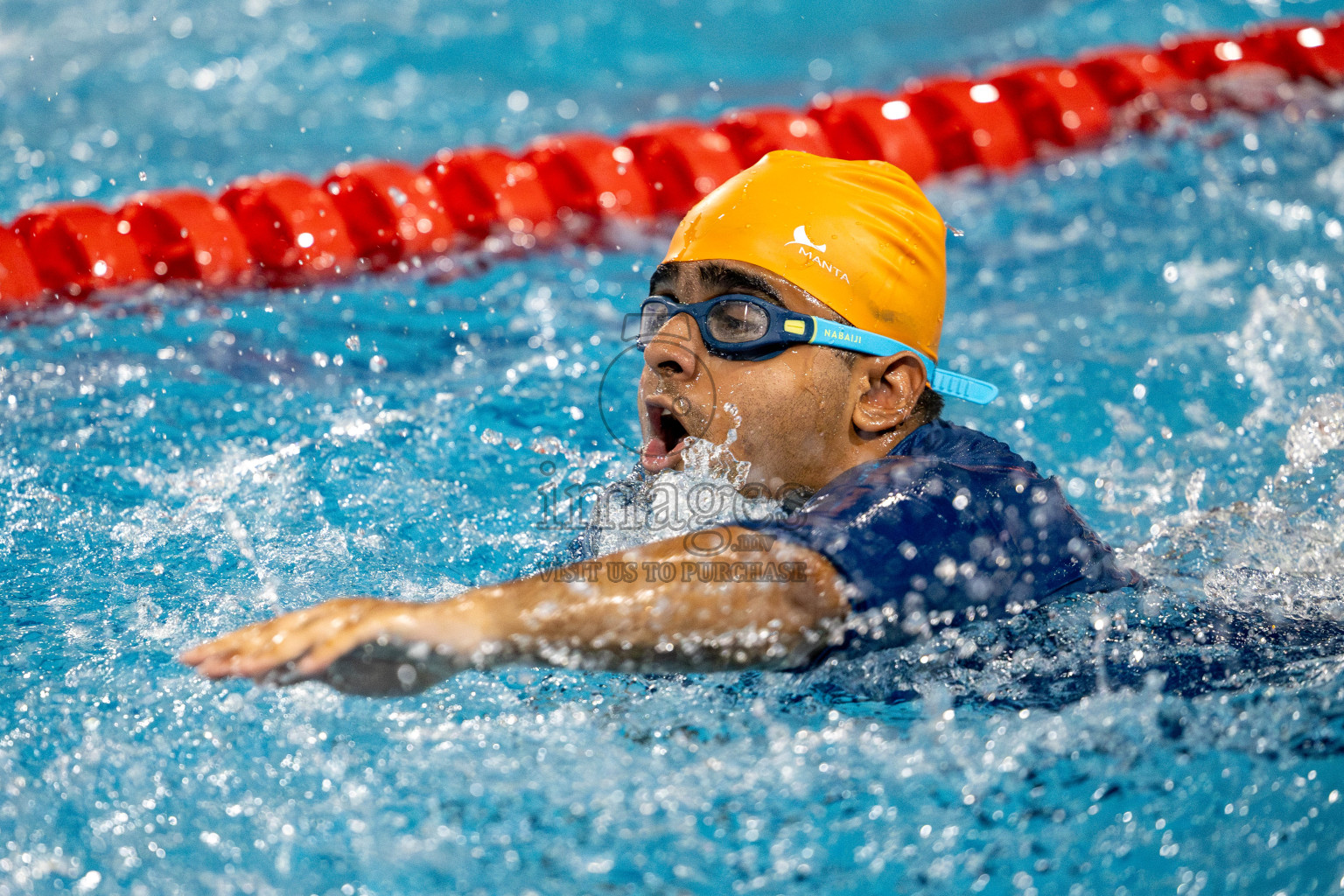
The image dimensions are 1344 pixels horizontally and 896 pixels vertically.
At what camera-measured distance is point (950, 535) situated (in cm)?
161

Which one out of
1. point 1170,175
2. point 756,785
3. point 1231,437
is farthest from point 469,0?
point 756,785

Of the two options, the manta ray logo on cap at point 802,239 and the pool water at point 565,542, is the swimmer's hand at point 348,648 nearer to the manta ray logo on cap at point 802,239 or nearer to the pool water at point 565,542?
the pool water at point 565,542

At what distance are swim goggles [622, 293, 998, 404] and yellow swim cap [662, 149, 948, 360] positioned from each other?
0.05 m

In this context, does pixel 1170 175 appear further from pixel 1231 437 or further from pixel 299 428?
pixel 299 428

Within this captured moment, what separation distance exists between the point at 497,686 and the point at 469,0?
16.6 feet

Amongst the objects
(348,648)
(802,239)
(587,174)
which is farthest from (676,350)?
(587,174)

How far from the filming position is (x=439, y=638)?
4.59 ft

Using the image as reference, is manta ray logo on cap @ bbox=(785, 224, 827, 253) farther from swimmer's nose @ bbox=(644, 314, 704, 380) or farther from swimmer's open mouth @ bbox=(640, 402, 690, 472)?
swimmer's open mouth @ bbox=(640, 402, 690, 472)

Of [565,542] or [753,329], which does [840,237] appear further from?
[565,542]

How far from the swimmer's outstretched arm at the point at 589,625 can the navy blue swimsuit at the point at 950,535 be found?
0.18ft

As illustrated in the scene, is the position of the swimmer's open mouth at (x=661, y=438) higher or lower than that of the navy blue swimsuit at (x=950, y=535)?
higher

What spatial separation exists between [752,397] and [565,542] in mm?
663

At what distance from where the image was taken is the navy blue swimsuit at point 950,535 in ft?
5.02

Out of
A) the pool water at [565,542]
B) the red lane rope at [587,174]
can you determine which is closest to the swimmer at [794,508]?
the pool water at [565,542]
